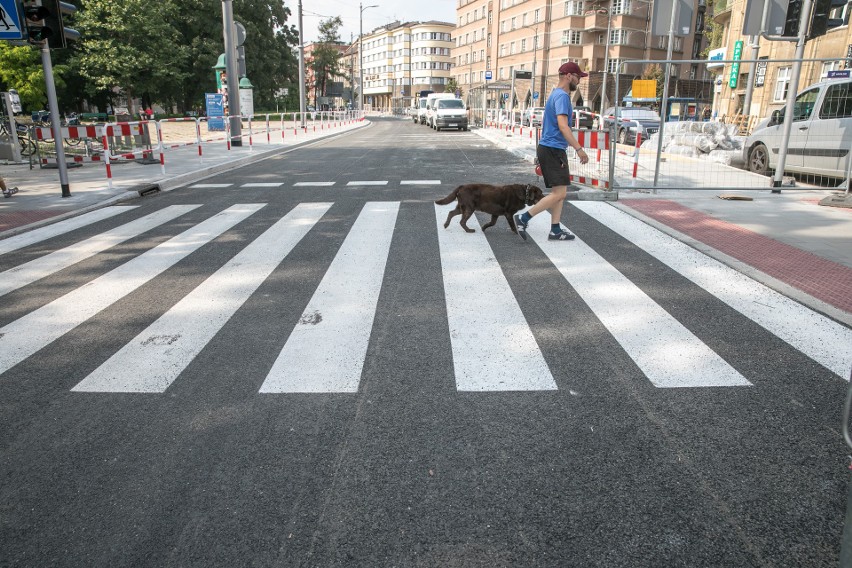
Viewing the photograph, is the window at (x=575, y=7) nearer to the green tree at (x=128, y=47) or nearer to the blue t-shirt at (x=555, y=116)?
the green tree at (x=128, y=47)

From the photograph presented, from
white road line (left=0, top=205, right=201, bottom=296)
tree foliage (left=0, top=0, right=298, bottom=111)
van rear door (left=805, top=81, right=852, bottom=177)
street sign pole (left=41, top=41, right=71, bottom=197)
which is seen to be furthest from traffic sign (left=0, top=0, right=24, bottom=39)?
tree foliage (left=0, top=0, right=298, bottom=111)

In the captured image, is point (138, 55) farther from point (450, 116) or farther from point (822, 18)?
point (822, 18)

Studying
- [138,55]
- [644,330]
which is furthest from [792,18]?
[138,55]

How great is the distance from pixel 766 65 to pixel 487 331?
109ft

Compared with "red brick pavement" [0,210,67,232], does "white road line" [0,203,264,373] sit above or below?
below

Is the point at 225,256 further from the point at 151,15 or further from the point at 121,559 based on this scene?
the point at 151,15

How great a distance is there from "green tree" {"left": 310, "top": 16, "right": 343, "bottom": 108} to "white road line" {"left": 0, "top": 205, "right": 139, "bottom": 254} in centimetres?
10075

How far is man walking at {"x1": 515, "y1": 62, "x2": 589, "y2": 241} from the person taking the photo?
21.0 ft

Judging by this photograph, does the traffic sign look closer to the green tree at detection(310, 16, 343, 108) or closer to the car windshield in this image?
the car windshield

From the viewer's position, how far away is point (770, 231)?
24.0ft

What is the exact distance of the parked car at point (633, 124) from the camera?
25719 millimetres

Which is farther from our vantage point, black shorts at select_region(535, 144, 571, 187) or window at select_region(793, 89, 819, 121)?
window at select_region(793, 89, 819, 121)

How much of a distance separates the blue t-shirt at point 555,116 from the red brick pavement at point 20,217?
7072 mm

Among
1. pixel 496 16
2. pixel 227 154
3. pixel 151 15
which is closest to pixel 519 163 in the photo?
pixel 227 154
